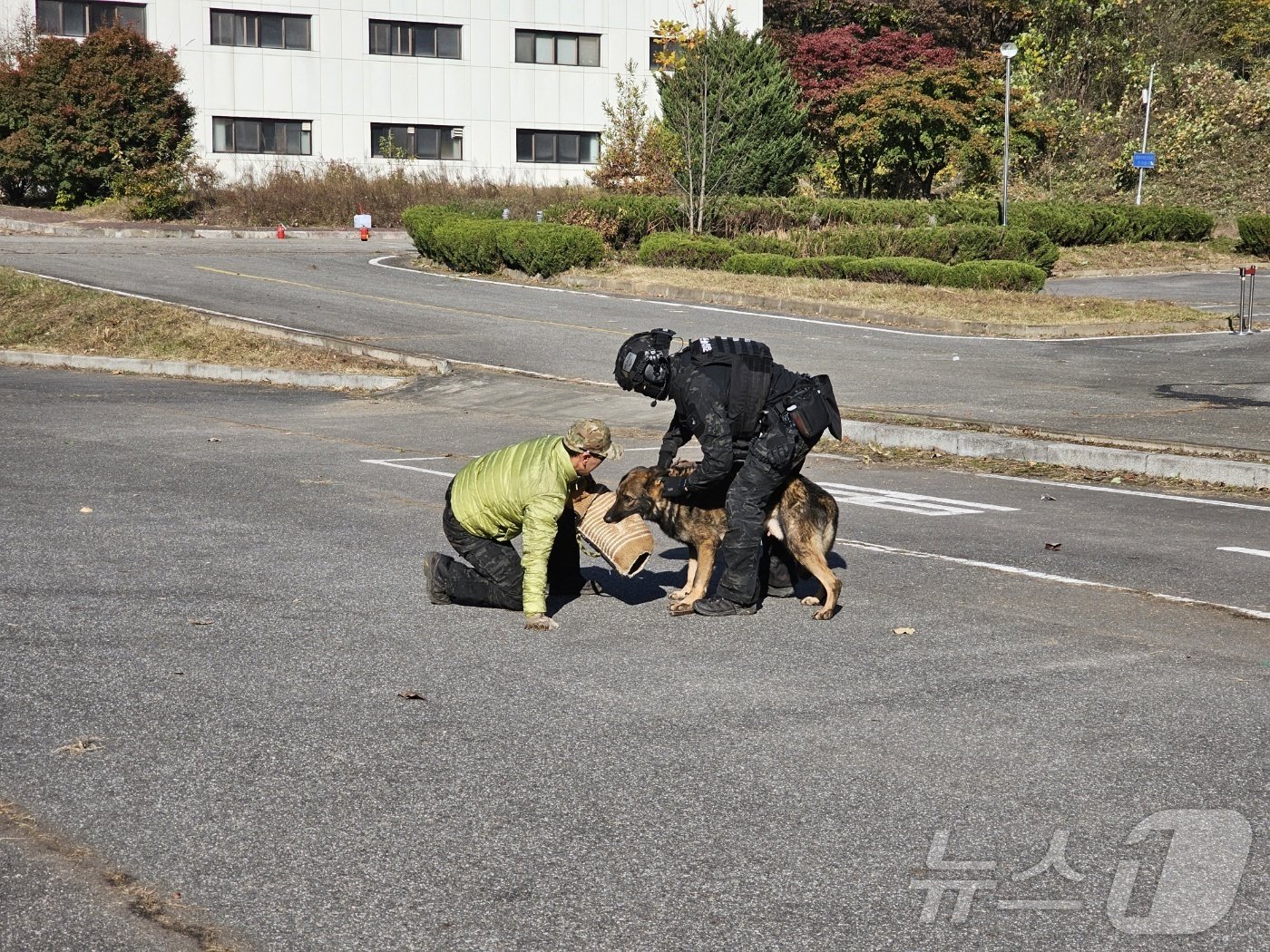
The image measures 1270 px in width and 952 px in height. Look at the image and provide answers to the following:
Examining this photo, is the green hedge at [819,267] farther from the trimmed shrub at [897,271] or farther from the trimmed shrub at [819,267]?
the trimmed shrub at [897,271]

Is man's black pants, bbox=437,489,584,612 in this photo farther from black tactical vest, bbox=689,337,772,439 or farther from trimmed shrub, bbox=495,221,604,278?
trimmed shrub, bbox=495,221,604,278

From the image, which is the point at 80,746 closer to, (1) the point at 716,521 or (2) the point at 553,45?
(1) the point at 716,521

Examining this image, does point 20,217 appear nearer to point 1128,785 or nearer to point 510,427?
point 510,427

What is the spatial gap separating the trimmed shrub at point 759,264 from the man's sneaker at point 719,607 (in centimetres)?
2198

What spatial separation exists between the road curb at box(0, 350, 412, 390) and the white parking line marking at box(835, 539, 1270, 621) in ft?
32.6

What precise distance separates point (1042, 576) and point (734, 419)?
242 centimetres

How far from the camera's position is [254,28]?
155 ft

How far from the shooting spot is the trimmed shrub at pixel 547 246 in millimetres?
28766

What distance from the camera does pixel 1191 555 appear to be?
9.16 metres

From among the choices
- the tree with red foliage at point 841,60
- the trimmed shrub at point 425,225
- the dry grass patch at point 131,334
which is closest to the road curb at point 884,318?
the trimmed shrub at point 425,225

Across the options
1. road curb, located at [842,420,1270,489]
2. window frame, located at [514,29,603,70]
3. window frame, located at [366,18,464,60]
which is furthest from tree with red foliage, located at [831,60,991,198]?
road curb, located at [842,420,1270,489]

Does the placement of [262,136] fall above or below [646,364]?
above

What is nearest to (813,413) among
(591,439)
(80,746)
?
(591,439)

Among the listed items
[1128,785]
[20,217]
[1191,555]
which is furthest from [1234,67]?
[1128,785]
